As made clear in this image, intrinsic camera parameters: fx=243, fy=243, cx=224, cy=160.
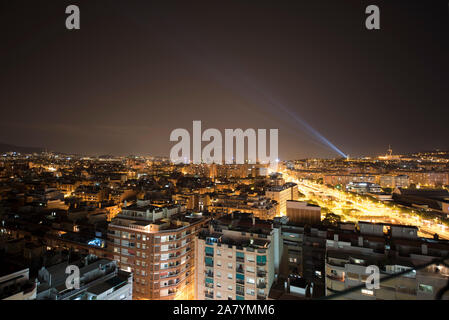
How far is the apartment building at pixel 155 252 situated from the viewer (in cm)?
933

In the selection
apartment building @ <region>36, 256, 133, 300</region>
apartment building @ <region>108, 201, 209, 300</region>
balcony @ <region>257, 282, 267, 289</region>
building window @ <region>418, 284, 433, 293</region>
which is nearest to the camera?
apartment building @ <region>36, 256, 133, 300</region>

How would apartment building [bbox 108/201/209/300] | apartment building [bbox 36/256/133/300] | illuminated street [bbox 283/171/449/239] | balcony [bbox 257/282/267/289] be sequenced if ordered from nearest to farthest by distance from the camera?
1. apartment building [bbox 36/256/133/300]
2. balcony [bbox 257/282/267/289]
3. apartment building [bbox 108/201/209/300]
4. illuminated street [bbox 283/171/449/239]

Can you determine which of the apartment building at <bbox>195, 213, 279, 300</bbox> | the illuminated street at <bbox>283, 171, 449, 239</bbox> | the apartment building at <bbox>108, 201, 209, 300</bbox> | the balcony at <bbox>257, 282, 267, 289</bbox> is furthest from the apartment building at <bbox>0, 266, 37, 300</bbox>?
the illuminated street at <bbox>283, 171, 449, 239</bbox>

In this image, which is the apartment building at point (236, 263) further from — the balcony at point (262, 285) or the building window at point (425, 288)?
the building window at point (425, 288)

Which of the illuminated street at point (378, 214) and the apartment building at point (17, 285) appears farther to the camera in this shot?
the illuminated street at point (378, 214)

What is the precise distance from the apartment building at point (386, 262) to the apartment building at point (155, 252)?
550cm

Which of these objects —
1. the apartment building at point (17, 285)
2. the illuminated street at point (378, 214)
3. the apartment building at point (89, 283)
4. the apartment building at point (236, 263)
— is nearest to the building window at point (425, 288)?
the apartment building at point (236, 263)

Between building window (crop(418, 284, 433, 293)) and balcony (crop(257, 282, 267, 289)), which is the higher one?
building window (crop(418, 284, 433, 293))

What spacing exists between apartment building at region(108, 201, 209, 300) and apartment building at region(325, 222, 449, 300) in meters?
5.50

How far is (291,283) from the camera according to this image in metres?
7.75

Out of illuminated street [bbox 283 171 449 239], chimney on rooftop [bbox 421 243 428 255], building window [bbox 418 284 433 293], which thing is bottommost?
illuminated street [bbox 283 171 449 239]

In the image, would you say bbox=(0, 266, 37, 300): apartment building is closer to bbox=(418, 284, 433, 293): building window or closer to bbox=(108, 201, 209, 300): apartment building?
bbox=(108, 201, 209, 300): apartment building

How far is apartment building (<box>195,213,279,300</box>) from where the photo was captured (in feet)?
26.0
